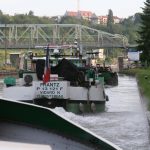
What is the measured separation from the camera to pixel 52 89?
20.4m

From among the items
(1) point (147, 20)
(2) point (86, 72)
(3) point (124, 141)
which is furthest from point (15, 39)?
(3) point (124, 141)

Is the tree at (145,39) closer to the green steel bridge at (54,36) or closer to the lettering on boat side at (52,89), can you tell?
the lettering on boat side at (52,89)

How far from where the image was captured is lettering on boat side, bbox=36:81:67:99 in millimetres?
20395

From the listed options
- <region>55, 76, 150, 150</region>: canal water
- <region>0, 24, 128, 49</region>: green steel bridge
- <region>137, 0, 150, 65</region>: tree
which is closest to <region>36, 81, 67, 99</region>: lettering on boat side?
<region>55, 76, 150, 150</region>: canal water

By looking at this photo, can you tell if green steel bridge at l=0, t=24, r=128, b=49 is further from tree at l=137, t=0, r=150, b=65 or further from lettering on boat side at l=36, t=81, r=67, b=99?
lettering on boat side at l=36, t=81, r=67, b=99

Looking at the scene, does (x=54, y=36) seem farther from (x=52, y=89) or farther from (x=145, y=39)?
(x=52, y=89)

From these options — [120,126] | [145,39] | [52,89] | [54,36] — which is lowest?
[120,126]

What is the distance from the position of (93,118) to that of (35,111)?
15.5m

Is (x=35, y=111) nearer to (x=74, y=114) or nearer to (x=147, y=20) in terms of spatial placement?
(x=74, y=114)

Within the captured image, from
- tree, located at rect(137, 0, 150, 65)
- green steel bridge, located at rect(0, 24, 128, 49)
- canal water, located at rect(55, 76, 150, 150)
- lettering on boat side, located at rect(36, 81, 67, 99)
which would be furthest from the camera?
green steel bridge, located at rect(0, 24, 128, 49)

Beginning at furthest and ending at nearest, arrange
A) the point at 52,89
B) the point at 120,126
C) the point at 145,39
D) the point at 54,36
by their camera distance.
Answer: the point at 54,36
the point at 145,39
the point at 52,89
the point at 120,126

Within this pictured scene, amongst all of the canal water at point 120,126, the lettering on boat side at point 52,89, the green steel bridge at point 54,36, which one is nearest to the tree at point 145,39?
the canal water at point 120,126

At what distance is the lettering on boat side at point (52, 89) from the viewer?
66.9ft

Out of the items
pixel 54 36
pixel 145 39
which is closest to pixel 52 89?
pixel 145 39
